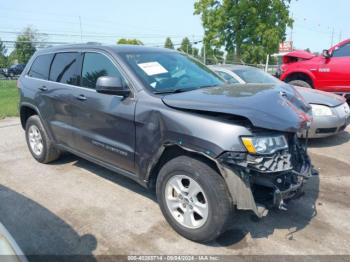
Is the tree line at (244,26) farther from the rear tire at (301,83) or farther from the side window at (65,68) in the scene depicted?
the side window at (65,68)

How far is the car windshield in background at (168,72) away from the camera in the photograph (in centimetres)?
350

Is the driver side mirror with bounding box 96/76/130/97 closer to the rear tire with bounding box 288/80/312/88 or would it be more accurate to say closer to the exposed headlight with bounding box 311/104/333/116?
the exposed headlight with bounding box 311/104/333/116

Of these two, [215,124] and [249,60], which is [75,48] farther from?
[249,60]

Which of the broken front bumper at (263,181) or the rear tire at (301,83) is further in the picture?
the rear tire at (301,83)

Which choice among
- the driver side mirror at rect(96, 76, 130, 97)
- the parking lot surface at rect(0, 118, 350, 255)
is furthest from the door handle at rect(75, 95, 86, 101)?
the parking lot surface at rect(0, 118, 350, 255)

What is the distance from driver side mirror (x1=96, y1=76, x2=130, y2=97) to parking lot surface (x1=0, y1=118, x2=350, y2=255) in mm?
1335

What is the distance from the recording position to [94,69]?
400cm

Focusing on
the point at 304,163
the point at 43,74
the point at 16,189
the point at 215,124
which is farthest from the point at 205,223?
the point at 43,74

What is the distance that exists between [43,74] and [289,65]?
21.5 feet

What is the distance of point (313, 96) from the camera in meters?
6.25

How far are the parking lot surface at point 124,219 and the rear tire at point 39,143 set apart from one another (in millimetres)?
207

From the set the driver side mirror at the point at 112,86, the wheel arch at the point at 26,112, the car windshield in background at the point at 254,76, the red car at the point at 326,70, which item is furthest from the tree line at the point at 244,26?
the driver side mirror at the point at 112,86

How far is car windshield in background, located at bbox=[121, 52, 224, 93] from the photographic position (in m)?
3.50

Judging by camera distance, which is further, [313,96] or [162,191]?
[313,96]
